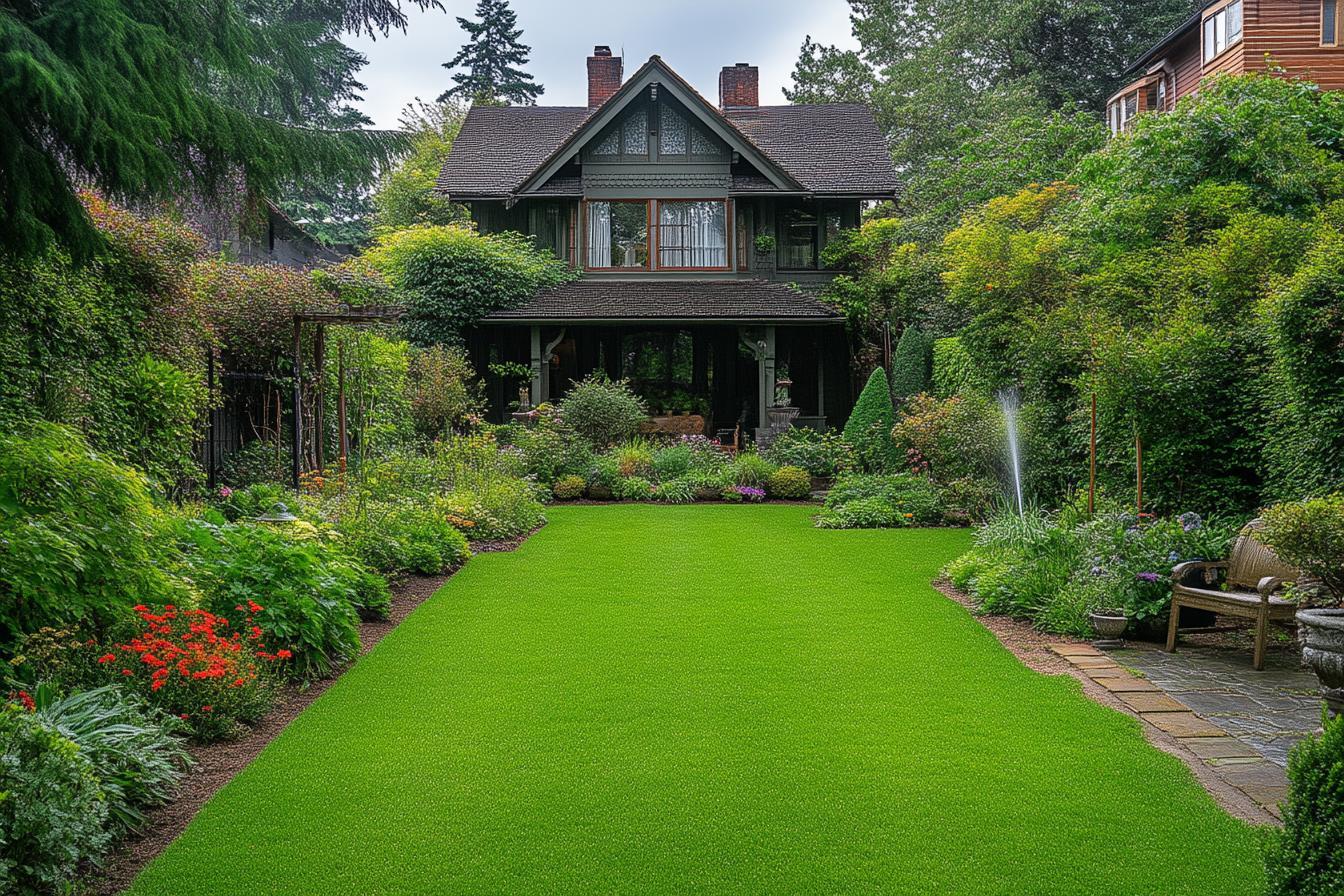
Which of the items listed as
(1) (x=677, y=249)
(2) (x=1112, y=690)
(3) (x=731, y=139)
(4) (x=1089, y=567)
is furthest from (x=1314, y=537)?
(1) (x=677, y=249)

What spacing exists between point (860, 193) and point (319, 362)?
46.7 ft

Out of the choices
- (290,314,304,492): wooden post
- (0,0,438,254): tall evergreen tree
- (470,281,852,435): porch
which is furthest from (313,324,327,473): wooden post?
(470,281,852,435): porch

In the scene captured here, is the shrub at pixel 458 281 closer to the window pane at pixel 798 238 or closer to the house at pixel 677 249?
the house at pixel 677 249

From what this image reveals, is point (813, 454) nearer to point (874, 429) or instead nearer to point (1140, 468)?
point (874, 429)

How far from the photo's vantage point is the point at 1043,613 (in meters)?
8.29

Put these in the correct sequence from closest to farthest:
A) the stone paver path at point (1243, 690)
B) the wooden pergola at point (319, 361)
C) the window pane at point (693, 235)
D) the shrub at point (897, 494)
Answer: the stone paver path at point (1243, 690) < the wooden pergola at point (319, 361) < the shrub at point (897, 494) < the window pane at point (693, 235)

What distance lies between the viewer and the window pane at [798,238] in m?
24.1

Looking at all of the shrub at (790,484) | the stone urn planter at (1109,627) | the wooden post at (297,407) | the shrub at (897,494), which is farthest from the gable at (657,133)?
the stone urn planter at (1109,627)

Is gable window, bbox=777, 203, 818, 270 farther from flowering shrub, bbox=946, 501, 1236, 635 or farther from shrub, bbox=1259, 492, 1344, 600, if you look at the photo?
shrub, bbox=1259, 492, 1344, 600

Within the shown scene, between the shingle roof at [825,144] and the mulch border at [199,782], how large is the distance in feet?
61.3

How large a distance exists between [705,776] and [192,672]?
2.74 m

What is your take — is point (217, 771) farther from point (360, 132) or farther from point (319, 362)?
point (319, 362)

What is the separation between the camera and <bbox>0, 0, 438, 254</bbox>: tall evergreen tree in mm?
5223

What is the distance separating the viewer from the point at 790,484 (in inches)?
698
